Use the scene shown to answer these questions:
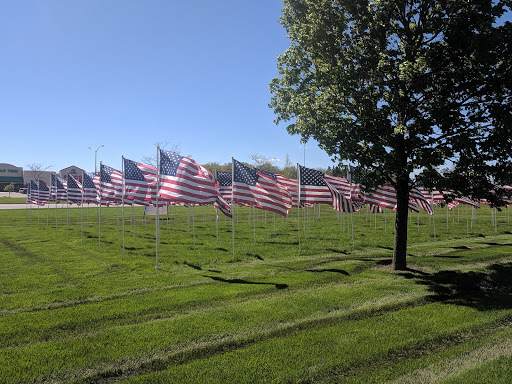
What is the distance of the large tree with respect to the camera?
10062 millimetres

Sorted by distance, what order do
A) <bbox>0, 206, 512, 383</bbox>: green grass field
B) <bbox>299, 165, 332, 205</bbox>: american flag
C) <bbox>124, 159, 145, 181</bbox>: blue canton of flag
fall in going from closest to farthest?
<bbox>0, 206, 512, 383</bbox>: green grass field → <bbox>124, 159, 145, 181</bbox>: blue canton of flag → <bbox>299, 165, 332, 205</bbox>: american flag

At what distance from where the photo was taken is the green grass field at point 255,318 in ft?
19.1

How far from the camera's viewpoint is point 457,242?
21219 millimetres

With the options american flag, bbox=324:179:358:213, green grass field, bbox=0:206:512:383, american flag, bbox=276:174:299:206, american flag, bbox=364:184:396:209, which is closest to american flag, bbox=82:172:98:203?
green grass field, bbox=0:206:512:383

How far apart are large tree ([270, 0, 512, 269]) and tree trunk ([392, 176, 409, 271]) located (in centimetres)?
76

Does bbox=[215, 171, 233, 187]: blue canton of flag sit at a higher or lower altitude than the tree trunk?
higher

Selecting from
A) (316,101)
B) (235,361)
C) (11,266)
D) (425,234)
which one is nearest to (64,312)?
(235,361)

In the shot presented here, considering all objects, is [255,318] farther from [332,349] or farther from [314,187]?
[314,187]

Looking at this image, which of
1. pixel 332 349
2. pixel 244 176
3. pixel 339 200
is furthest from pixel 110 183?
pixel 332 349

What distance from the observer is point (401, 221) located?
12844 millimetres

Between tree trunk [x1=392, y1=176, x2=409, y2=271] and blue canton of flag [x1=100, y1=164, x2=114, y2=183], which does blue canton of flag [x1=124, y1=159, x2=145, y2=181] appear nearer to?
blue canton of flag [x1=100, y1=164, x2=114, y2=183]

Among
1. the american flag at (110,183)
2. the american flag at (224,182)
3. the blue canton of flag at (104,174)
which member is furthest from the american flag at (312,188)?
the blue canton of flag at (104,174)

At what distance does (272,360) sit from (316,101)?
7.98 meters

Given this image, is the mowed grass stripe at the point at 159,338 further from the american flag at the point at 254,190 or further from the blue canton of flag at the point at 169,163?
the american flag at the point at 254,190
